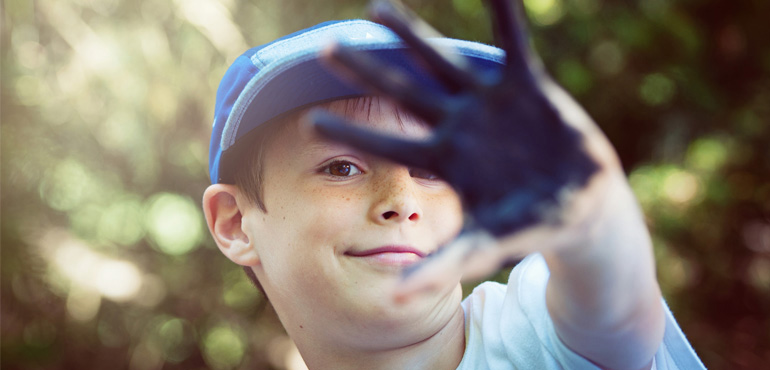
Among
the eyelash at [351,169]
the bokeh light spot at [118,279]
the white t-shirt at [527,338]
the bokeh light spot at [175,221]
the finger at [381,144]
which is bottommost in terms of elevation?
the white t-shirt at [527,338]

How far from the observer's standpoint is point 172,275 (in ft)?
7.53

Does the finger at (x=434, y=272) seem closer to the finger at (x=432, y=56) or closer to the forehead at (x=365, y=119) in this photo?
the finger at (x=432, y=56)

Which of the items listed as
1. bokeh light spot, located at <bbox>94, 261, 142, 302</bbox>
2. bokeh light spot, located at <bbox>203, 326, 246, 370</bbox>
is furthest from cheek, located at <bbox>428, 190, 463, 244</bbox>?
bokeh light spot, located at <bbox>94, 261, 142, 302</bbox>

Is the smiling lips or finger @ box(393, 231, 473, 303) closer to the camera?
finger @ box(393, 231, 473, 303)

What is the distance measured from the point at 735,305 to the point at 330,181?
1.79m

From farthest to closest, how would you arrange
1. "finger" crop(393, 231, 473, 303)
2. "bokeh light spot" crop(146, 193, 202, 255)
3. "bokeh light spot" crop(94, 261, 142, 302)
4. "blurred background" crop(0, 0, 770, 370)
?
"bokeh light spot" crop(94, 261, 142, 302) → "bokeh light spot" crop(146, 193, 202, 255) → "blurred background" crop(0, 0, 770, 370) → "finger" crop(393, 231, 473, 303)

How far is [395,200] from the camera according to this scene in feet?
2.71

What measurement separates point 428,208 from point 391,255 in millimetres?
90

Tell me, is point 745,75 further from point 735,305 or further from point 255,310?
point 255,310

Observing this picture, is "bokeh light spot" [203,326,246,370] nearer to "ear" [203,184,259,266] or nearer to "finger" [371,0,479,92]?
"ear" [203,184,259,266]

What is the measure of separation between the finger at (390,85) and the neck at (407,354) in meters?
0.42

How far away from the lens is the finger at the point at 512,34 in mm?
576

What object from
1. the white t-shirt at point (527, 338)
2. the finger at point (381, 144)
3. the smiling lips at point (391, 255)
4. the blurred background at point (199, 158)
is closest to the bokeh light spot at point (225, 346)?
the blurred background at point (199, 158)

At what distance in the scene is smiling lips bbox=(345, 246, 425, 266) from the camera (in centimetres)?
82
